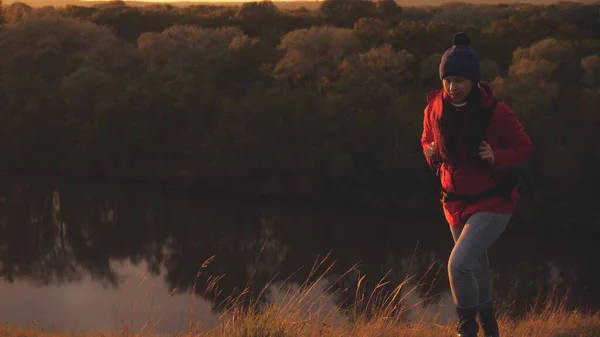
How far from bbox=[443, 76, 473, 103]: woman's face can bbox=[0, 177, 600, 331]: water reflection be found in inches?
462

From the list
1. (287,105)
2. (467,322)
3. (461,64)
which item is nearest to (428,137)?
(461,64)

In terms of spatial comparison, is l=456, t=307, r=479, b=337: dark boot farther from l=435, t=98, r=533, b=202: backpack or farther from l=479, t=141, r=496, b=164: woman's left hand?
l=479, t=141, r=496, b=164: woman's left hand

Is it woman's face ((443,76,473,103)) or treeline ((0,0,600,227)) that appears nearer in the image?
woman's face ((443,76,473,103))

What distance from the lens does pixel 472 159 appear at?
2732 millimetres

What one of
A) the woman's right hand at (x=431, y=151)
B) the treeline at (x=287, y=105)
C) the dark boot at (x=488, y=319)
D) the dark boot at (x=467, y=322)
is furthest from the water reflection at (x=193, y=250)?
the woman's right hand at (x=431, y=151)

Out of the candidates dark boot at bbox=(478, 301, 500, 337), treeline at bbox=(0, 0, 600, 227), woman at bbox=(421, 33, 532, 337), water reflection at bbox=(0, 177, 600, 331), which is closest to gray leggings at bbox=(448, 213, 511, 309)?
woman at bbox=(421, 33, 532, 337)

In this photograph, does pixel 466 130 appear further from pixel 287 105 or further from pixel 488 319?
pixel 287 105

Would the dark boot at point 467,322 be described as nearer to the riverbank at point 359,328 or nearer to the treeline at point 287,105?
the riverbank at point 359,328

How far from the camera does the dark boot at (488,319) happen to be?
2.96 m

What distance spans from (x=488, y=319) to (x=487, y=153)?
2.75ft

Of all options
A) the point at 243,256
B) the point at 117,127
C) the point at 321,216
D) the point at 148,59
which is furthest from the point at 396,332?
the point at 148,59

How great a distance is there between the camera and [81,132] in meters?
33.1

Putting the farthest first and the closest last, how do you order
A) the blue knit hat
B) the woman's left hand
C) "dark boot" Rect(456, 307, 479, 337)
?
"dark boot" Rect(456, 307, 479, 337) < the blue knit hat < the woman's left hand

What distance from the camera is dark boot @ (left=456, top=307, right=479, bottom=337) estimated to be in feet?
9.30
